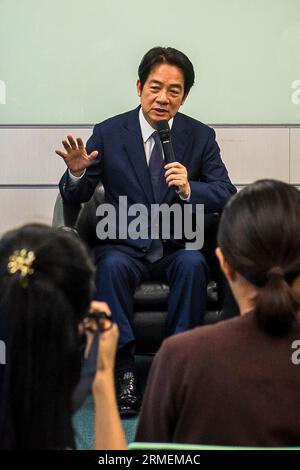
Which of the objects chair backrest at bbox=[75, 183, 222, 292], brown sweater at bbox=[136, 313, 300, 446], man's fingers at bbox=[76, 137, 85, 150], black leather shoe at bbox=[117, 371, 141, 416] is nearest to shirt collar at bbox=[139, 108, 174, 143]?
chair backrest at bbox=[75, 183, 222, 292]

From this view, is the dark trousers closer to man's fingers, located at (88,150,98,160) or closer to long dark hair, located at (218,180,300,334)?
man's fingers, located at (88,150,98,160)

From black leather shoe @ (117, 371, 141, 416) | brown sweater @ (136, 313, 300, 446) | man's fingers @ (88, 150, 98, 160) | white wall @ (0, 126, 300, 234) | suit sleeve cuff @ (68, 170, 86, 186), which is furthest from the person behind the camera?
white wall @ (0, 126, 300, 234)

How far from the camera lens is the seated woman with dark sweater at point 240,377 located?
46.2 inches

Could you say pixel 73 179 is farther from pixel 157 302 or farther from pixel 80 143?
pixel 157 302

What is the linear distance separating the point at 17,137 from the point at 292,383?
Result: 297 centimetres

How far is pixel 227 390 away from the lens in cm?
118

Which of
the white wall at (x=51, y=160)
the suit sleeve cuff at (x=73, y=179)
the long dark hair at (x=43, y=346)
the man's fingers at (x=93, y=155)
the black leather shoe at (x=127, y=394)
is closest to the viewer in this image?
the long dark hair at (x=43, y=346)

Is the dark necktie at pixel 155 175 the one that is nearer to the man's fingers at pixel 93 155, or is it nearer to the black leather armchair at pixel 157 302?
the black leather armchair at pixel 157 302

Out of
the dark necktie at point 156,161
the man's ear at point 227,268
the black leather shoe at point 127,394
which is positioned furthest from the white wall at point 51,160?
the man's ear at point 227,268

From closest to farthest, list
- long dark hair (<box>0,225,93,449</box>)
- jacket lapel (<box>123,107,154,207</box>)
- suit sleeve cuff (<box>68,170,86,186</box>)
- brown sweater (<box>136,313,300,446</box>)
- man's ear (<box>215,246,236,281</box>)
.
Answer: long dark hair (<box>0,225,93,449</box>) → brown sweater (<box>136,313,300,446</box>) → man's ear (<box>215,246,236,281</box>) → suit sleeve cuff (<box>68,170,86,186</box>) → jacket lapel (<box>123,107,154,207</box>)

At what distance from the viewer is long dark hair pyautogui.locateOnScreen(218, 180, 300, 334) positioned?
125 cm

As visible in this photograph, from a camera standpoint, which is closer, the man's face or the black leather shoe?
the black leather shoe

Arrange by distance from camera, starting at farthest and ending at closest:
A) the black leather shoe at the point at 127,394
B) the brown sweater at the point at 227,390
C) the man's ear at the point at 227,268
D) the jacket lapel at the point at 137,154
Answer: the jacket lapel at the point at 137,154, the black leather shoe at the point at 127,394, the man's ear at the point at 227,268, the brown sweater at the point at 227,390

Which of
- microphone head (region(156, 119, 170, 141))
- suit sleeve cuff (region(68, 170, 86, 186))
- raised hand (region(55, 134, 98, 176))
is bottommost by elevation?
suit sleeve cuff (region(68, 170, 86, 186))
